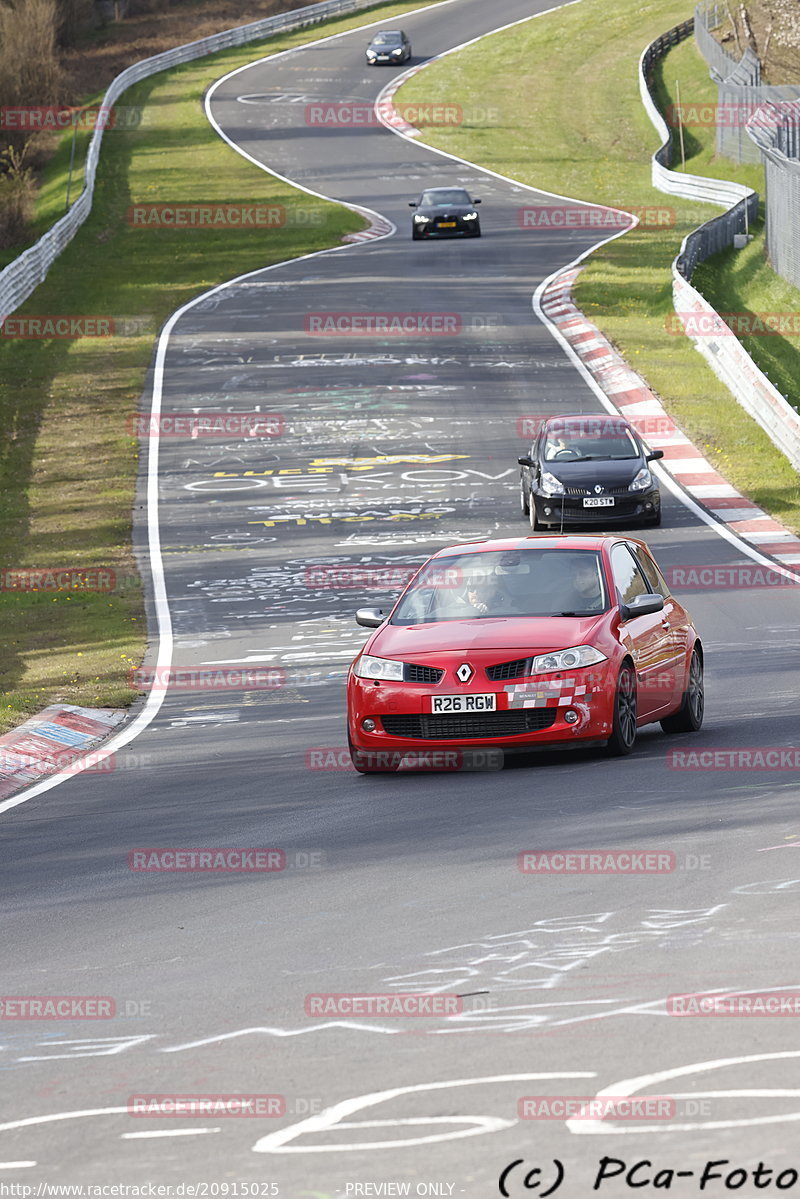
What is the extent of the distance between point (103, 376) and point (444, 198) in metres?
17.0

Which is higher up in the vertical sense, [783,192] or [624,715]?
[624,715]

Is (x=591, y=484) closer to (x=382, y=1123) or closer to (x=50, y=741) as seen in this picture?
(x=50, y=741)

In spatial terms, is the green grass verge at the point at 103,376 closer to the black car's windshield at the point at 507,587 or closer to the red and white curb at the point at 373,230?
the red and white curb at the point at 373,230

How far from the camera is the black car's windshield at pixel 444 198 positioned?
55250mm

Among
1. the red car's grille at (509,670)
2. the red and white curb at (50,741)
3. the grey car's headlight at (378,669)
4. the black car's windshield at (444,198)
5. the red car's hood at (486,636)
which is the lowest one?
the black car's windshield at (444,198)

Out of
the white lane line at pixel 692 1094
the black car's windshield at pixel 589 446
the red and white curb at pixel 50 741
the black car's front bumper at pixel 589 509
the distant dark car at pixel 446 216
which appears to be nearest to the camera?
the white lane line at pixel 692 1094

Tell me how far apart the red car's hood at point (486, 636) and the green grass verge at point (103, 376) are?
4403 millimetres

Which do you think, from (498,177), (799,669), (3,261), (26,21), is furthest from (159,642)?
(26,21)

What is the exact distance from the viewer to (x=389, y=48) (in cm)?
8900

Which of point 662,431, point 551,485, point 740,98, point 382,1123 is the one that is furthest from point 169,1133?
point 740,98

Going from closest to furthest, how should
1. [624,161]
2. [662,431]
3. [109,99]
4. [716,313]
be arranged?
1. [662,431]
2. [716,313]
3. [624,161]
4. [109,99]

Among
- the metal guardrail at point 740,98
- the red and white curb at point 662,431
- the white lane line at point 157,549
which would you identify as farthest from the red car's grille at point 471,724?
the metal guardrail at point 740,98

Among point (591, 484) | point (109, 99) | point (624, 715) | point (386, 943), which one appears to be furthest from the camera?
point (109, 99)

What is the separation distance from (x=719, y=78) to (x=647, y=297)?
102 ft
